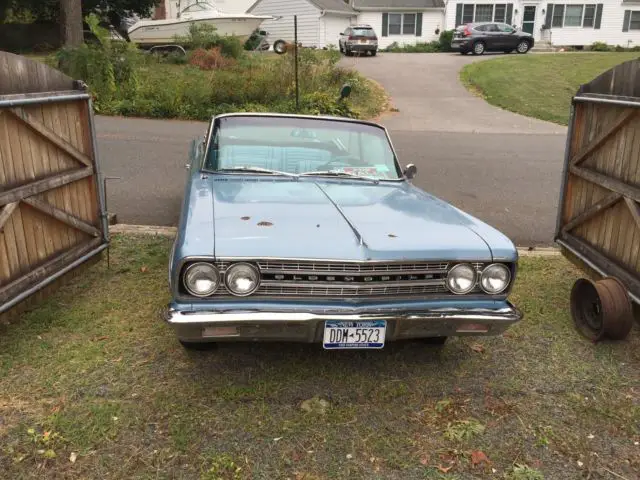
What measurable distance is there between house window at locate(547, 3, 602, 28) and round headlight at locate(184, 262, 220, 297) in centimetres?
3699

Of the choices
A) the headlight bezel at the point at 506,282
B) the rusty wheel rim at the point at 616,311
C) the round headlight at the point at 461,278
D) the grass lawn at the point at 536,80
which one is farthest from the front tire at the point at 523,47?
the round headlight at the point at 461,278

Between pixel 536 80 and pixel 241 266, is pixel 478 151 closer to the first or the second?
pixel 241 266

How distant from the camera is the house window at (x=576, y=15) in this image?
3444 cm

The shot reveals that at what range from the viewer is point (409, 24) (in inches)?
1372

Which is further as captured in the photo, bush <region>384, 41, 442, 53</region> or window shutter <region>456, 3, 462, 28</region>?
window shutter <region>456, 3, 462, 28</region>

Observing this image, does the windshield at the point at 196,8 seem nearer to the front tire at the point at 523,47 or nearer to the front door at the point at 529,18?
the front tire at the point at 523,47

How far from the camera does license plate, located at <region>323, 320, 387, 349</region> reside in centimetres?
315

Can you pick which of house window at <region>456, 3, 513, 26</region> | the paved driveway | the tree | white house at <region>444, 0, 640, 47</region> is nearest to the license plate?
the paved driveway

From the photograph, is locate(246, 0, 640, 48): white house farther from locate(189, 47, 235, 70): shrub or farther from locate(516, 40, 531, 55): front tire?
locate(189, 47, 235, 70): shrub

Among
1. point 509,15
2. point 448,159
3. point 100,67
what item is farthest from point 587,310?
point 509,15

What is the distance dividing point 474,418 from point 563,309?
1957 millimetres

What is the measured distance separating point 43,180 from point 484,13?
115 ft

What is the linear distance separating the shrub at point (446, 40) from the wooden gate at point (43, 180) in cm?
3110

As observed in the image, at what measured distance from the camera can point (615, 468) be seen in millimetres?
2895
